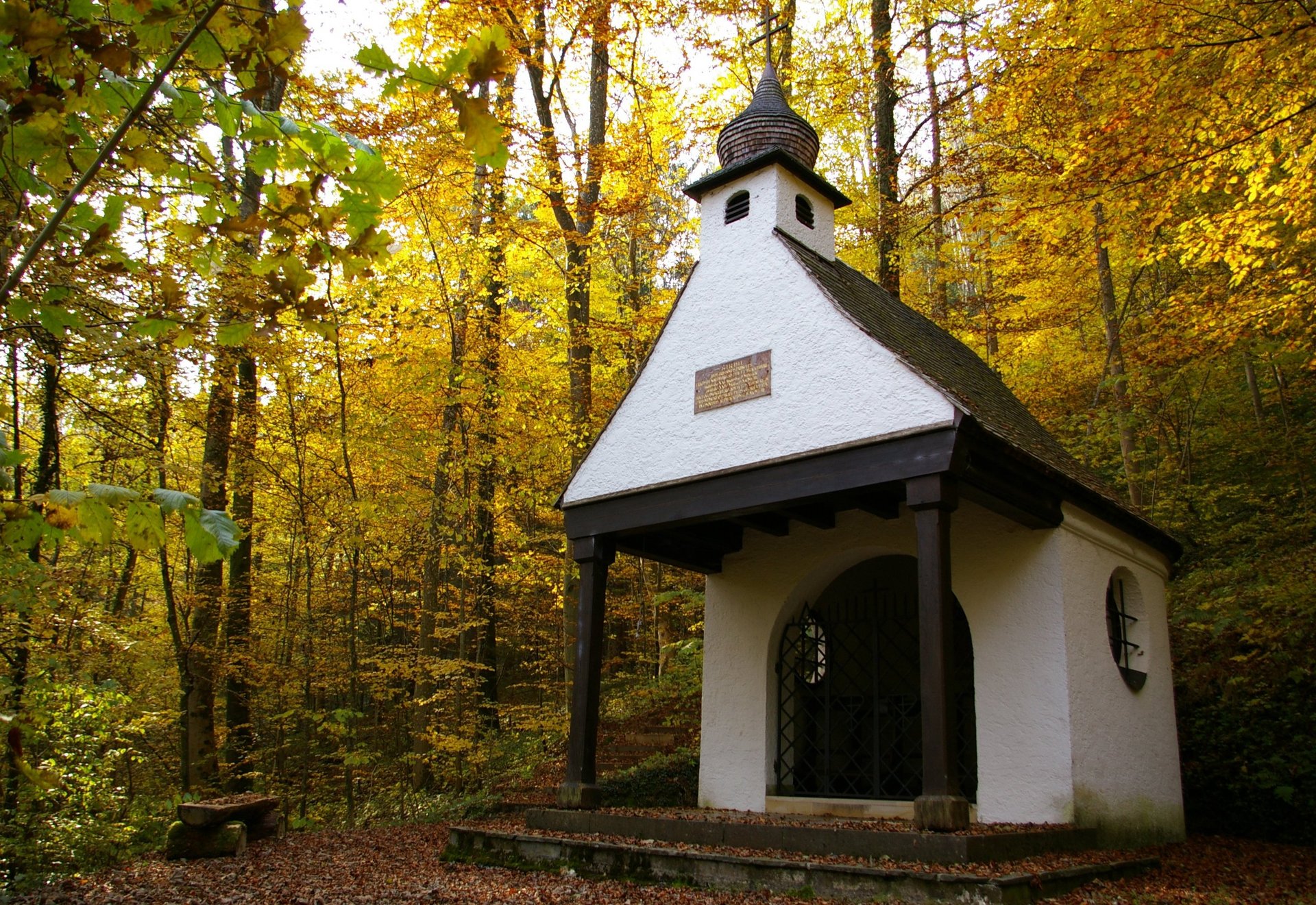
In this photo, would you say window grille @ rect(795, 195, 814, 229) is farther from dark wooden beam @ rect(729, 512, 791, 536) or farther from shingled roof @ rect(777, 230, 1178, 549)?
dark wooden beam @ rect(729, 512, 791, 536)

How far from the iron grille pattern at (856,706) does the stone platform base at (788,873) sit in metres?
2.28

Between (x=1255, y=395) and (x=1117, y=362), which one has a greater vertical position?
(x=1117, y=362)

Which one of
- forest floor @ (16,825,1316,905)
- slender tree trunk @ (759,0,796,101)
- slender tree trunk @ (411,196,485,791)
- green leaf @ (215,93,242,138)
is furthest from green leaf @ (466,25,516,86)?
slender tree trunk @ (759,0,796,101)

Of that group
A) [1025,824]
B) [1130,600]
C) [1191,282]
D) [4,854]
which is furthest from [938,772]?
[1191,282]

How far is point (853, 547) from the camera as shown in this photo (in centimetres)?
873

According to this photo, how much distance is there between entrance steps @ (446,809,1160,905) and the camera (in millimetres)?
4945

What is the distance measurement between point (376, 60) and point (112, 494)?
118cm

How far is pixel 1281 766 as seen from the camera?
891 cm

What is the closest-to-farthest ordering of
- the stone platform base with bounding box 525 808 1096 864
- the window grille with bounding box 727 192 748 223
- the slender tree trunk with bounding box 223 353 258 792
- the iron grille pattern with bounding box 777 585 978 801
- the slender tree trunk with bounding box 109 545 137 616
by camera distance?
the stone platform base with bounding box 525 808 1096 864, the iron grille pattern with bounding box 777 585 978 801, the window grille with bounding box 727 192 748 223, the slender tree trunk with bounding box 223 353 258 792, the slender tree trunk with bounding box 109 545 137 616

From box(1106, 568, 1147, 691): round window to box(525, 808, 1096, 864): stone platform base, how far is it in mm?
2108

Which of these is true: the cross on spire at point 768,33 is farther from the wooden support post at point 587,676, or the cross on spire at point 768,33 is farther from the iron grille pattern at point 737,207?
the wooden support post at point 587,676

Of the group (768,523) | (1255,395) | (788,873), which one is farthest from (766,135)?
(1255,395)

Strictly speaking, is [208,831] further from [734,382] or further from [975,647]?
[975,647]

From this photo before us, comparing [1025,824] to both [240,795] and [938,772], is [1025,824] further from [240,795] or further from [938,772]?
[240,795]
